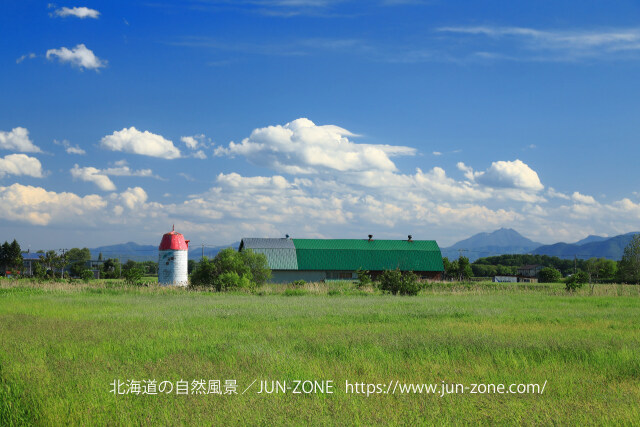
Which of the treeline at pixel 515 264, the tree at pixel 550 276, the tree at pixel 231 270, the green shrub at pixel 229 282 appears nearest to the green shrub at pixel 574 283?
the tree at pixel 231 270

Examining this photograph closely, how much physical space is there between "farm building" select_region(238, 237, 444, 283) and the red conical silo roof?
14371 mm

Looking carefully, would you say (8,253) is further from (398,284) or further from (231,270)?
(398,284)

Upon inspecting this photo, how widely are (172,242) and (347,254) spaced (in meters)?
24.5

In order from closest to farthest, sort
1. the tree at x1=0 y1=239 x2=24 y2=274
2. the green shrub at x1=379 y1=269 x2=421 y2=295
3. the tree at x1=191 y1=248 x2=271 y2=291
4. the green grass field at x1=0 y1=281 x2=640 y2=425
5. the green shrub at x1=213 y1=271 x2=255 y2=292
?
the green grass field at x1=0 y1=281 x2=640 y2=425
the green shrub at x1=379 y1=269 x2=421 y2=295
the green shrub at x1=213 y1=271 x2=255 y2=292
the tree at x1=191 y1=248 x2=271 y2=291
the tree at x1=0 y1=239 x2=24 y2=274

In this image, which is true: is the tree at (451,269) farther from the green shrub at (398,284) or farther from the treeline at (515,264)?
the treeline at (515,264)

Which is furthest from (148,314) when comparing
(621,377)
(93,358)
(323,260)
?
(323,260)

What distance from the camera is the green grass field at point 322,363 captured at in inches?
332

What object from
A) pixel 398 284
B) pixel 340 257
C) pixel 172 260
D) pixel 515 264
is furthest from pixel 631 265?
pixel 515 264

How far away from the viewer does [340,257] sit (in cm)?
6744

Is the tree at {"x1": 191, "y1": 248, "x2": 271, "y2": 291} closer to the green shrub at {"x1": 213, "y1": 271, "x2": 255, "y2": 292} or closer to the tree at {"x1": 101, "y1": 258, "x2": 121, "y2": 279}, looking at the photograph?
the green shrub at {"x1": 213, "y1": 271, "x2": 255, "y2": 292}

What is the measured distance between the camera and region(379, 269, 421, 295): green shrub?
40000 millimetres

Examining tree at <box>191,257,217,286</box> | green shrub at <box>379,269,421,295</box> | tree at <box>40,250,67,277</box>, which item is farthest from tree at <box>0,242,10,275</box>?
green shrub at <box>379,269,421,295</box>

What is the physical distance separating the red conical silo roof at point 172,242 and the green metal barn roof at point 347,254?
15.3 m

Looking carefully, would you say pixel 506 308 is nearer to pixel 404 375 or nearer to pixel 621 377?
pixel 621 377
